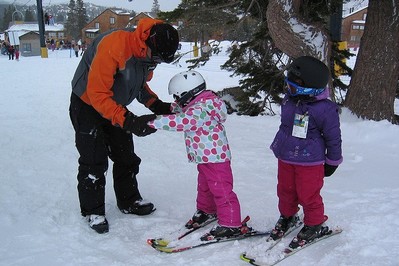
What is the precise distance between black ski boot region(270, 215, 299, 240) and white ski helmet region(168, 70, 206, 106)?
1229 mm

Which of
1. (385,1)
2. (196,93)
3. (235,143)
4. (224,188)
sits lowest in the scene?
(235,143)

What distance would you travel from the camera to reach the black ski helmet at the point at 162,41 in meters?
2.90

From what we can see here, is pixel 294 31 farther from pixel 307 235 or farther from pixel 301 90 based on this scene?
pixel 307 235

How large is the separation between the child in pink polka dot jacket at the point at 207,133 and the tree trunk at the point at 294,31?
349 cm

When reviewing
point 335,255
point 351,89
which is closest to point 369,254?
point 335,255

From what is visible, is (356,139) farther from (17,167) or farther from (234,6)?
(17,167)

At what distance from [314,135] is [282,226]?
819mm

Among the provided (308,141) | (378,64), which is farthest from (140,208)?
(378,64)

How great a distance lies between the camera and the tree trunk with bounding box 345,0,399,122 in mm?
6121

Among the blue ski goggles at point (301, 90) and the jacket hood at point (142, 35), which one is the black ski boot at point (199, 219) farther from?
the jacket hood at point (142, 35)

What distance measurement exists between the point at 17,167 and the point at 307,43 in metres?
4.58

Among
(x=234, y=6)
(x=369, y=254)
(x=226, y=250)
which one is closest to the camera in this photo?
(x=369, y=254)

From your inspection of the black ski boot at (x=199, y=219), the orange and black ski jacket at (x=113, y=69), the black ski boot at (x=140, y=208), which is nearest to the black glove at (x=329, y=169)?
the black ski boot at (x=199, y=219)

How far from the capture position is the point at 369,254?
8.98ft
